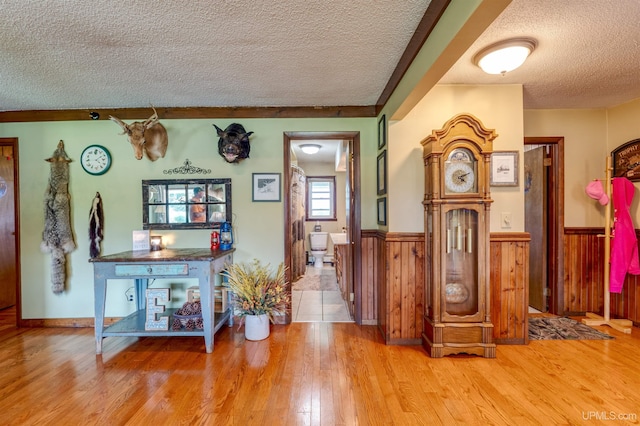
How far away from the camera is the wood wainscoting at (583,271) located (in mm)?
3459

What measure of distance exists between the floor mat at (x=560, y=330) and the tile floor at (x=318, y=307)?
6.05 ft

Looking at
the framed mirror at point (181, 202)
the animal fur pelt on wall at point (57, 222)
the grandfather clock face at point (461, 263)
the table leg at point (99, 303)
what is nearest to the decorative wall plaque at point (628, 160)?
the grandfather clock face at point (461, 263)

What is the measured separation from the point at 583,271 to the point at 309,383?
3446 millimetres

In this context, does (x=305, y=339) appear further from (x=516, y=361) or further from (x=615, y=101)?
(x=615, y=101)

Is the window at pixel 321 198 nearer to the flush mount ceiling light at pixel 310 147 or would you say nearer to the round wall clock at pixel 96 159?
the flush mount ceiling light at pixel 310 147

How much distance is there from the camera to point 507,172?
8.87 ft

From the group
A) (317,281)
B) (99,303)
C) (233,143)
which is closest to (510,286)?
(233,143)

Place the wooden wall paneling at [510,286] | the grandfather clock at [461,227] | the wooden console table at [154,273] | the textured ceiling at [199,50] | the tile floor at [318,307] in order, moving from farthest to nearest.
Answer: the tile floor at [318,307], the wooden wall paneling at [510,286], the wooden console table at [154,273], the grandfather clock at [461,227], the textured ceiling at [199,50]

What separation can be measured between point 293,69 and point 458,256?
2.04 metres

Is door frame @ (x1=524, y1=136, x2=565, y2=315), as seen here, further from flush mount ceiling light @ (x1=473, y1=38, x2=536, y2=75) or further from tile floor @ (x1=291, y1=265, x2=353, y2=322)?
tile floor @ (x1=291, y1=265, x2=353, y2=322)

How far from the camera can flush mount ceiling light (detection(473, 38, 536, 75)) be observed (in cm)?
202

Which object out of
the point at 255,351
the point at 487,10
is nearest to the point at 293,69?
the point at 487,10

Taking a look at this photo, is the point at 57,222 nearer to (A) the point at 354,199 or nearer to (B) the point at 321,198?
(A) the point at 354,199

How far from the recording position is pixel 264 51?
6.93 feet
